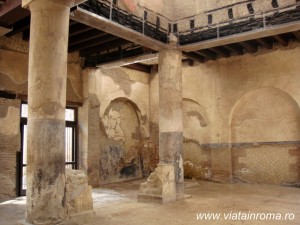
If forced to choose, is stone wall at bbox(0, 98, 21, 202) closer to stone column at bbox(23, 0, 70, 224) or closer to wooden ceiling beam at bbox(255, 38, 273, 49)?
stone column at bbox(23, 0, 70, 224)

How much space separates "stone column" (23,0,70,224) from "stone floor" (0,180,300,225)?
1024 millimetres

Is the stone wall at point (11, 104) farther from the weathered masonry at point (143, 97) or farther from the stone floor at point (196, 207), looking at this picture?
the stone floor at point (196, 207)

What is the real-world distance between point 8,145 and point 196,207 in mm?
5100

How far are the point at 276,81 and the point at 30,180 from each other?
824cm

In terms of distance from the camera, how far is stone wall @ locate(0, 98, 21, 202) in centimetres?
857

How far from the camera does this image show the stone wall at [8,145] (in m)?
8.57

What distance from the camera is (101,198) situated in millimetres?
8523

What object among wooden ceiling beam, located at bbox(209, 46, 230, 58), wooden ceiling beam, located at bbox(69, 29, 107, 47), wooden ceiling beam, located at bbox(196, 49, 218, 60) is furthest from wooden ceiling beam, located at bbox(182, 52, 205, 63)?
wooden ceiling beam, located at bbox(69, 29, 107, 47)

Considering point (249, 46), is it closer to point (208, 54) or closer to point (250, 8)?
point (208, 54)

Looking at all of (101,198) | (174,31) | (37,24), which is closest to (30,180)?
(37,24)

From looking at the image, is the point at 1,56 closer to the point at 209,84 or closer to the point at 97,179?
the point at 97,179

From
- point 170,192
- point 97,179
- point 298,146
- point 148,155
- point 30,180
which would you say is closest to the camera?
point 30,180

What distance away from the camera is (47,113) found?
5.14m

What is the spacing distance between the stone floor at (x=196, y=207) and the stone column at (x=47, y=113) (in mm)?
1024
